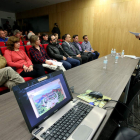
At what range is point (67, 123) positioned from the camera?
55 centimetres

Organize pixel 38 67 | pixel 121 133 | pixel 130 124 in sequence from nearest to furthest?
pixel 121 133
pixel 130 124
pixel 38 67

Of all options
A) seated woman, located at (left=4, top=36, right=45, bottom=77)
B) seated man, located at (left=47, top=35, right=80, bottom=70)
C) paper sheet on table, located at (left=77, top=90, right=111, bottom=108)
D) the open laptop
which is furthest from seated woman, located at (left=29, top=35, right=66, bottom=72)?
the open laptop

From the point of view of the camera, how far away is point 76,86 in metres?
1.02

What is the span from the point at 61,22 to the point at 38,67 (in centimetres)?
507

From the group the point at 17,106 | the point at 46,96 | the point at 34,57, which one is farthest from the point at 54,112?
the point at 34,57

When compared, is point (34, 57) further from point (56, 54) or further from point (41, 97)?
point (41, 97)

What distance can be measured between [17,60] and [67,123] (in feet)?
5.73

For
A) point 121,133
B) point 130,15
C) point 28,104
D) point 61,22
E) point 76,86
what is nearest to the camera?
point 28,104

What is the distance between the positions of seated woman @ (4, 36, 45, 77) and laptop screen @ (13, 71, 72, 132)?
4.26 feet

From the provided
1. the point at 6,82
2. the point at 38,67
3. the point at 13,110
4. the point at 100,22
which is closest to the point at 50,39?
the point at 38,67

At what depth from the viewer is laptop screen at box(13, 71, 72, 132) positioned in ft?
1.66

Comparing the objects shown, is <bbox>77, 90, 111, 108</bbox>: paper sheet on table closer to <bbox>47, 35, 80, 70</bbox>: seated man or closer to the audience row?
the audience row

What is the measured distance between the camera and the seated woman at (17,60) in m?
1.84

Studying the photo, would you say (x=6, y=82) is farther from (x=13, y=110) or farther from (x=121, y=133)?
(x=121, y=133)
